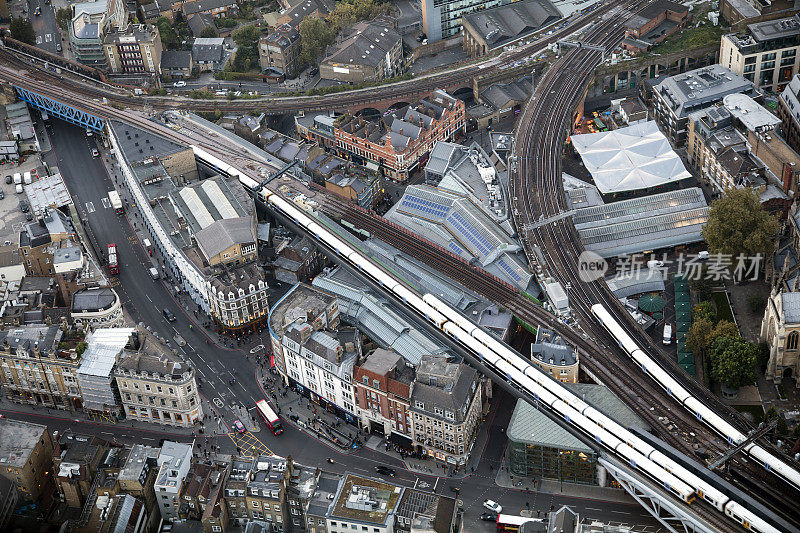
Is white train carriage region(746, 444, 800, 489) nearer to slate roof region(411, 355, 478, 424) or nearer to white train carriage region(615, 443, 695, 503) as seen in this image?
white train carriage region(615, 443, 695, 503)

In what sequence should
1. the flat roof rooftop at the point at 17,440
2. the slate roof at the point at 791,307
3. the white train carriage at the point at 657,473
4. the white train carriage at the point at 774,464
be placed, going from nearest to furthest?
the white train carriage at the point at 774,464 < the white train carriage at the point at 657,473 < the flat roof rooftop at the point at 17,440 < the slate roof at the point at 791,307

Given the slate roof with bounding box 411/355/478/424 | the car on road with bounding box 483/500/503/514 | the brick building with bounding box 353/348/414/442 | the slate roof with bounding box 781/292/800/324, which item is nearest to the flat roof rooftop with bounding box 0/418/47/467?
the brick building with bounding box 353/348/414/442

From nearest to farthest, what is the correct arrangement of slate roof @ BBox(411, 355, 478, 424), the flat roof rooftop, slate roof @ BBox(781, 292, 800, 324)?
the flat roof rooftop < slate roof @ BBox(411, 355, 478, 424) < slate roof @ BBox(781, 292, 800, 324)

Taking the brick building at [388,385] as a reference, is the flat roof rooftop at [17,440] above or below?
below

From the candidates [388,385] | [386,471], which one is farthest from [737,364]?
[386,471]

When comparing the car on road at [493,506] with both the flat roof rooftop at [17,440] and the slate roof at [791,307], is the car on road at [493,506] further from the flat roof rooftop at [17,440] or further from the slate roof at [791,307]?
the flat roof rooftop at [17,440]

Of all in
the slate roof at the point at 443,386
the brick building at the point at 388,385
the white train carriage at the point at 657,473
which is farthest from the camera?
the brick building at the point at 388,385

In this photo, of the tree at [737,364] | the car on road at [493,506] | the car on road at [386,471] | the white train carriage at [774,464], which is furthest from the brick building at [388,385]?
the white train carriage at [774,464]

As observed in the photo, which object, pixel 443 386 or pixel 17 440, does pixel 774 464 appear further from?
pixel 17 440
